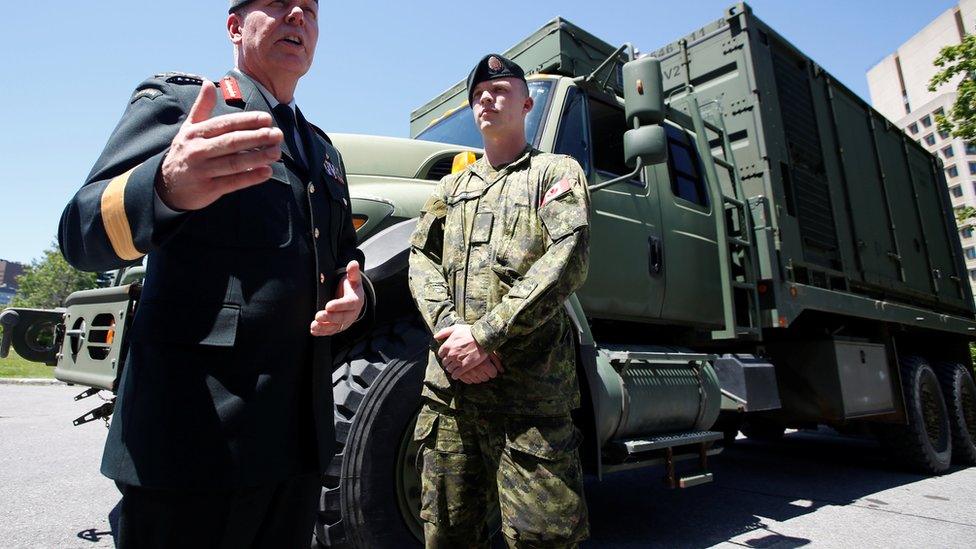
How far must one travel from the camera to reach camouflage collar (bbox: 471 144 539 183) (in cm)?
197

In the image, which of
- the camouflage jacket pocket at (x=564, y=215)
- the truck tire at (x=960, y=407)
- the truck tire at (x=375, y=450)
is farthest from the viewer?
the truck tire at (x=960, y=407)

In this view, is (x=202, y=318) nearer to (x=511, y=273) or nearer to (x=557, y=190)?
(x=511, y=273)

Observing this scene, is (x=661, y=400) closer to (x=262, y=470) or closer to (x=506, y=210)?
(x=506, y=210)

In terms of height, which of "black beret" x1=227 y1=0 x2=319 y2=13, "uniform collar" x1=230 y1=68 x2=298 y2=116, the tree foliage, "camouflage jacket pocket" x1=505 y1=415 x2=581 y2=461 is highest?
the tree foliage

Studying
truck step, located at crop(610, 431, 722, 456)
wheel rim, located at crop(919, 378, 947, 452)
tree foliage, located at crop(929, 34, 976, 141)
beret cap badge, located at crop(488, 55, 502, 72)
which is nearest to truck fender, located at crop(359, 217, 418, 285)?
beret cap badge, located at crop(488, 55, 502, 72)

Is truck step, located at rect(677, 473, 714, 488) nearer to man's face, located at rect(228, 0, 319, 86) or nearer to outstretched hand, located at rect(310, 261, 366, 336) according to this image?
outstretched hand, located at rect(310, 261, 366, 336)

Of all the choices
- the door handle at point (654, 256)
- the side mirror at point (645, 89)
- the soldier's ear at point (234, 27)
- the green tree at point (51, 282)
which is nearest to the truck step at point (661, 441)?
the door handle at point (654, 256)

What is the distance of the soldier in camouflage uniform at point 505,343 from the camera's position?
1632 mm

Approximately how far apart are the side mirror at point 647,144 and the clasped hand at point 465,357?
1385 mm

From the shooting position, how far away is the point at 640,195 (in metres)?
3.56

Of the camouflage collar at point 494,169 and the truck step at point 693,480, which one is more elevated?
the camouflage collar at point 494,169

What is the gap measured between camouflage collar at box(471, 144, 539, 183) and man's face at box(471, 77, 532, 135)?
89mm

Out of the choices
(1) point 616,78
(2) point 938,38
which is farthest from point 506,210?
(2) point 938,38

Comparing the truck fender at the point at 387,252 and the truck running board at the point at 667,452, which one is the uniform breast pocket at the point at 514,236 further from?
the truck running board at the point at 667,452
